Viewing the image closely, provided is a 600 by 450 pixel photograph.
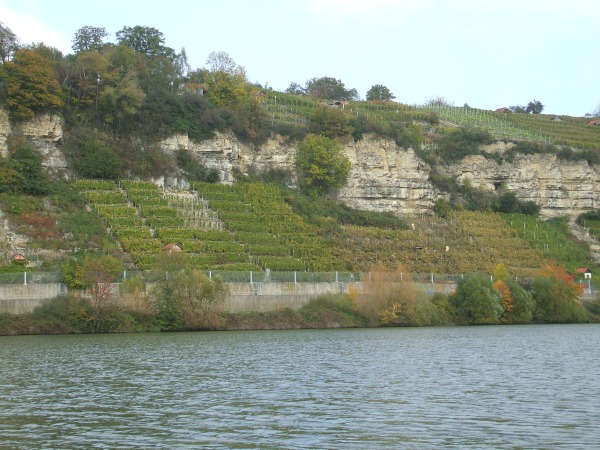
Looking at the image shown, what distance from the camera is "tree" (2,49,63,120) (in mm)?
69000

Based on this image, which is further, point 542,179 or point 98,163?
point 542,179

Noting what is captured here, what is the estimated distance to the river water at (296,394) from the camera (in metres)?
20.4

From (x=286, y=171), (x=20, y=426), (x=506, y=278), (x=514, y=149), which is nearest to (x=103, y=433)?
(x=20, y=426)

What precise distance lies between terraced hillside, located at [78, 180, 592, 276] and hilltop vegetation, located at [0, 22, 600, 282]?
5.8 inches

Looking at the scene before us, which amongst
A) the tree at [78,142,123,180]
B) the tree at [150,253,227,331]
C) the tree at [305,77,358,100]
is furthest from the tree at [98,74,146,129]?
the tree at [305,77,358,100]

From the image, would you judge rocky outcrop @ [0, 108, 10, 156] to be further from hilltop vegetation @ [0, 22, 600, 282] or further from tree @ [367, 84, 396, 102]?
tree @ [367, 84, 396, 102]

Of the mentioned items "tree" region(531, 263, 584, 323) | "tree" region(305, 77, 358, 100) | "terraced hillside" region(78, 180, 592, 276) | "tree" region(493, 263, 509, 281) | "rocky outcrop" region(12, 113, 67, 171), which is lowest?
"tree" region(531, 263, 584, 323)

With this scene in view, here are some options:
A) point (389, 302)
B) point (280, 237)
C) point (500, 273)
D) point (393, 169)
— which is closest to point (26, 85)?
point (280, 237)

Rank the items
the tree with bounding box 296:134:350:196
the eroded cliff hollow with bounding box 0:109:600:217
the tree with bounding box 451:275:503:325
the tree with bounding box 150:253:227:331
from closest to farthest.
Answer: the tree with bounding box 150:253:227:331 → the tree with bounding box 451:275:503:325 → the eroded cliff hollow with bounding box 0:109:600:217 → the tree with bounding box 296:134:350:196

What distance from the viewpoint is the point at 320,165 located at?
272 feet

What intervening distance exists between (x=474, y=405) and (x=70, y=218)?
142ft

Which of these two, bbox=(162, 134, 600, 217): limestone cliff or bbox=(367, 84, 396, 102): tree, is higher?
bbox=(367, 84, 396, 102): tree

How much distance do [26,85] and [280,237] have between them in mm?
22429

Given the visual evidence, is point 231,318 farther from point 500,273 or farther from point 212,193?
point 500,273
